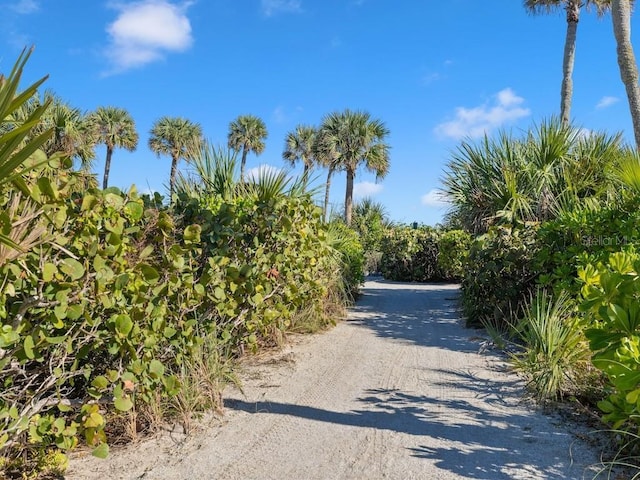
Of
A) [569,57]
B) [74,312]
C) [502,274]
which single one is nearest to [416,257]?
[569,57]

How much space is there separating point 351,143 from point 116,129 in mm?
17546

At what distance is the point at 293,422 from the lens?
3.83m

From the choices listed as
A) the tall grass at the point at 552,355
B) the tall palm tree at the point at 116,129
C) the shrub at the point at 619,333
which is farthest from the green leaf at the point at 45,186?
the tall palm tree at the point at 116,129

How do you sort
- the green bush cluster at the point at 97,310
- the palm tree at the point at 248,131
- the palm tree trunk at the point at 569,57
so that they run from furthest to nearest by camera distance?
the palm tree at the point at 248,131, the palm tree trunk at the point at 569,57, the green bush cluster at the point at 97,310

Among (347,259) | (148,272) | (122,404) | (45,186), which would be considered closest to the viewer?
(45,186)

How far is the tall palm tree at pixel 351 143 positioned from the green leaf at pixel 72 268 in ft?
80.6

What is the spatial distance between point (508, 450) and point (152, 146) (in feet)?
126

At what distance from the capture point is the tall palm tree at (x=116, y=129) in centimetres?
3375

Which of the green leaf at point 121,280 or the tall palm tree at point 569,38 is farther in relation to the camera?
the tall palm tree at point 569,38

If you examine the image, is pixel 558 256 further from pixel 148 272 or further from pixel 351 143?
pixel 351 143

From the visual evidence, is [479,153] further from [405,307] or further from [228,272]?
[228,272]

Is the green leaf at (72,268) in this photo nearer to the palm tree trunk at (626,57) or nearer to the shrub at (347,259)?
the shrub at (347,259)

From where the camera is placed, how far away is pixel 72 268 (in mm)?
2619

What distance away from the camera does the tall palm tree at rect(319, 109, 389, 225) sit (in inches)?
1080
